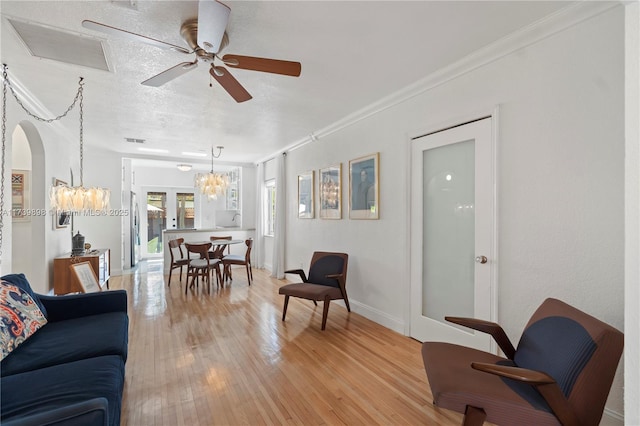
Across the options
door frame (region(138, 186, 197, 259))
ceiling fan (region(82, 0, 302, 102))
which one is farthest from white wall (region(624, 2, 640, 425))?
door frame (region(138, 186, 197, 259))

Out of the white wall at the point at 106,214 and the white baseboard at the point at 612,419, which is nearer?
the white baseboard at the point at 612,419

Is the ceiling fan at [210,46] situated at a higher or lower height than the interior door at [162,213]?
higher

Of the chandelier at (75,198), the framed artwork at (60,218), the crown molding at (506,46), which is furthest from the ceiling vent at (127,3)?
the framed artwork at (60,218)

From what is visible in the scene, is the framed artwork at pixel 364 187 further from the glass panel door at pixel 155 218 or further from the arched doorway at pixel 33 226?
the glass panel door at pixel 155 218

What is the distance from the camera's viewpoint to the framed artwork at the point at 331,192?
4582 mm

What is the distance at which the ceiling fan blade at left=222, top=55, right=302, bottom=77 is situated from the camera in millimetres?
2059

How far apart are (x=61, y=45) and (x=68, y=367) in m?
2.43

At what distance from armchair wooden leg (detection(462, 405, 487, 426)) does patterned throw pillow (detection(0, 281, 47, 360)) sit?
106 inches

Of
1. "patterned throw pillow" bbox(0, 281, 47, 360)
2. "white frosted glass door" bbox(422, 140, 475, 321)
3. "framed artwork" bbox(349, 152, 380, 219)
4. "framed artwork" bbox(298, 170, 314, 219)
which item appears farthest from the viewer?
"framed artwork" bbox(298, 170, 314, 219)

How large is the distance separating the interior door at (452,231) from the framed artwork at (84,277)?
3.98 m

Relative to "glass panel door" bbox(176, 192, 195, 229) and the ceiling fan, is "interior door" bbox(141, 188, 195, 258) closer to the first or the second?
"glass panel door" bbox(176, 192, 195, 229)

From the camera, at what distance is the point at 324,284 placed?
412 centimetres

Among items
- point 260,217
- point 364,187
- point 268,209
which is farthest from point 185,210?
point 364,187

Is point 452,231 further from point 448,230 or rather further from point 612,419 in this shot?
point 612,419
